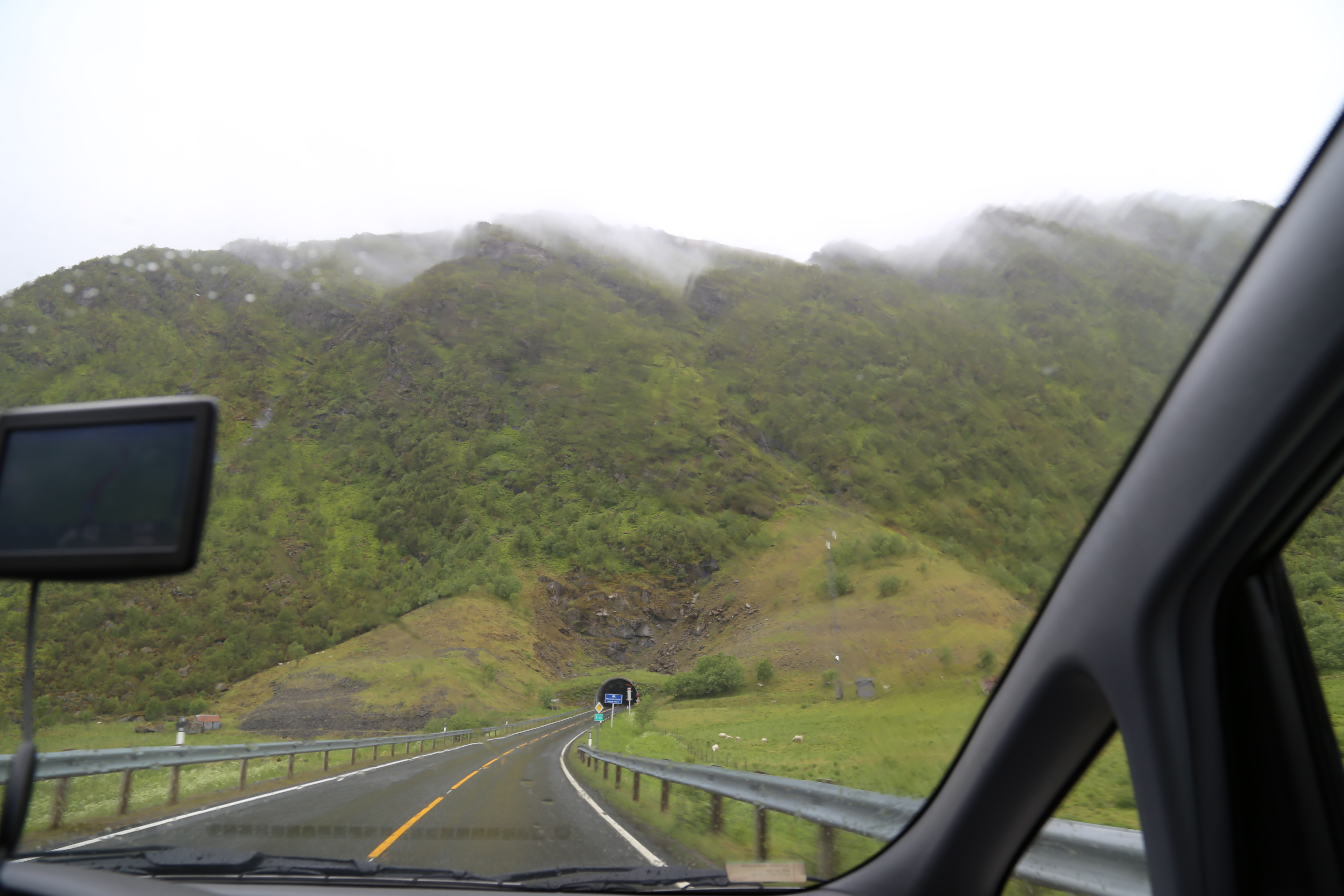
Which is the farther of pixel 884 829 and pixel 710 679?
pixel 710 679

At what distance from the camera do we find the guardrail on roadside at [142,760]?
4070mm

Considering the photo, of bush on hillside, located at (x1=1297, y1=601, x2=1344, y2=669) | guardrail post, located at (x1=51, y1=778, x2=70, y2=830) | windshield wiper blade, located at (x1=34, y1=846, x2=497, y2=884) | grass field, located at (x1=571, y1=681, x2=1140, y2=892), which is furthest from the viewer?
guardrail post, located at (x1=51, y1=778, x2=70, y2=830)

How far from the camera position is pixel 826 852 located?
345 cm

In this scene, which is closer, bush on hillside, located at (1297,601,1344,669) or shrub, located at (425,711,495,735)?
bush on hillside, located at (1297,601,1344,669)

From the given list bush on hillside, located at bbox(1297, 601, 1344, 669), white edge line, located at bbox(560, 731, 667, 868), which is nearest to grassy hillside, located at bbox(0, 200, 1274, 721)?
bush on hillside, located at bbox(1297, 601, 1344, 669)

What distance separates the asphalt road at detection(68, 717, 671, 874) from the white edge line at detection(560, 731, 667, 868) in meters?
0.04

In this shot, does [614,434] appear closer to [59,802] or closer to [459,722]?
[59,802]

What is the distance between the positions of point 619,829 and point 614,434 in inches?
177

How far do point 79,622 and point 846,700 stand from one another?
12.7 ft

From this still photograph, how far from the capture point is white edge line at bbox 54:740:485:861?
472cm

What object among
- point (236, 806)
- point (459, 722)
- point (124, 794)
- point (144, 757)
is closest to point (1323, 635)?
point (144, 757)

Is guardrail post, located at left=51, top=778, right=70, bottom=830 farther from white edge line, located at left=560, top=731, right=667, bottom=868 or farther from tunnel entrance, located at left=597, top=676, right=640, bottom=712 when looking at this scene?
white edge line, located at left=560, top=731, right=667, bottom=868

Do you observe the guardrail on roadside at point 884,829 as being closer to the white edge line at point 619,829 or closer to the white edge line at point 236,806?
the white edge line at point 619,829

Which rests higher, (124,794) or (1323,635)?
(1323,635)
